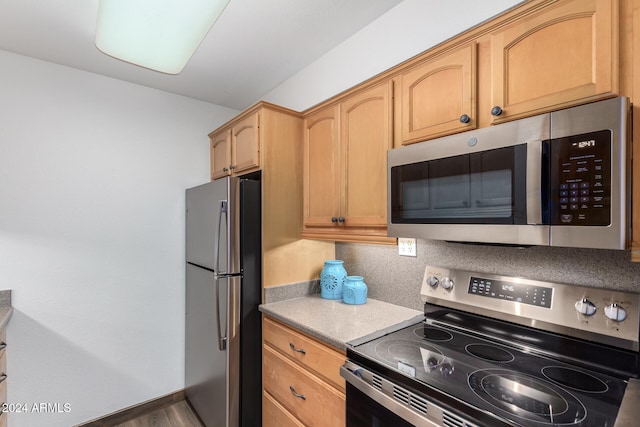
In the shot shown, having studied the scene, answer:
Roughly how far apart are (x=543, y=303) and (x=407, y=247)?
0.68 meters

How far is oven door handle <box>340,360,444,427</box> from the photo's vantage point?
2.98 ft

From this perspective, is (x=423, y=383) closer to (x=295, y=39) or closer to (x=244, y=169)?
(x=244, y=169)

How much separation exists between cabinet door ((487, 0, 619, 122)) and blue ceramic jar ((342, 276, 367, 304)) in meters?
1.11

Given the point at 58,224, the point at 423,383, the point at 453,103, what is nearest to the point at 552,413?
the point at 423,383

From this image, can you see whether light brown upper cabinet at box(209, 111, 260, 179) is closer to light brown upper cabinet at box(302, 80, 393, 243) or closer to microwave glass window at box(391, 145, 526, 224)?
light brown upper cabinet at box(302, 80, 393, 243)

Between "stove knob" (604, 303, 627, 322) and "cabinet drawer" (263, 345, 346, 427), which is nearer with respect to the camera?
"stove knob" (604, 303, 627, 322)

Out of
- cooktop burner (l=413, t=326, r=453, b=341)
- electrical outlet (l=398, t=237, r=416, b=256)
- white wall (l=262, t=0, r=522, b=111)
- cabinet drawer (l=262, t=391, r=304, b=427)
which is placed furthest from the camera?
electrical outlet (l=398, t=237, r=416, b=256)

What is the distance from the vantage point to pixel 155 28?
1224 millimetres

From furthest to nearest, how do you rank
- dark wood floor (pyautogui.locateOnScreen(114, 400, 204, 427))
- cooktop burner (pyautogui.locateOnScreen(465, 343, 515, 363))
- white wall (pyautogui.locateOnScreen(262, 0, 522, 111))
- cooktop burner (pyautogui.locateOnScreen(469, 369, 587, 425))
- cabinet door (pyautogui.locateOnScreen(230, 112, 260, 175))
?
dark wood floor (pyautogui.locateOnScreen(114, 400, 204, 427)), cabinet door (pyautogui.locateOnScreen(230, 112, 260, 175)), white wall (pyautogui.locateOnScreen(262, 0, 522, 111)), cooktop burner (pyautogui.locateOnScreen(465, 343, 515, 363)), cooktop burner (pyautogui.locateOnScreen(469, 369, 587, 425))

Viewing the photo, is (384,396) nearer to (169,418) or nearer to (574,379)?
(574,379)

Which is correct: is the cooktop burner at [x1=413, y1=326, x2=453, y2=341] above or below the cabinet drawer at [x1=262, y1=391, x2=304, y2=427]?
above

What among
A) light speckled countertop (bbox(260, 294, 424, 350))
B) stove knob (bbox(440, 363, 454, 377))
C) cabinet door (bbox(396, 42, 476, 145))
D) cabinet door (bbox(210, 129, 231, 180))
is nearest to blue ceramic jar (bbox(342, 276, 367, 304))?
light speckled countertop (bbox(260, 294, 424, 350))

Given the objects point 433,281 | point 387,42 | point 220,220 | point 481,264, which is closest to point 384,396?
point 433,281

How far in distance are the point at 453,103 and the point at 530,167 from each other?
1.35 feet
